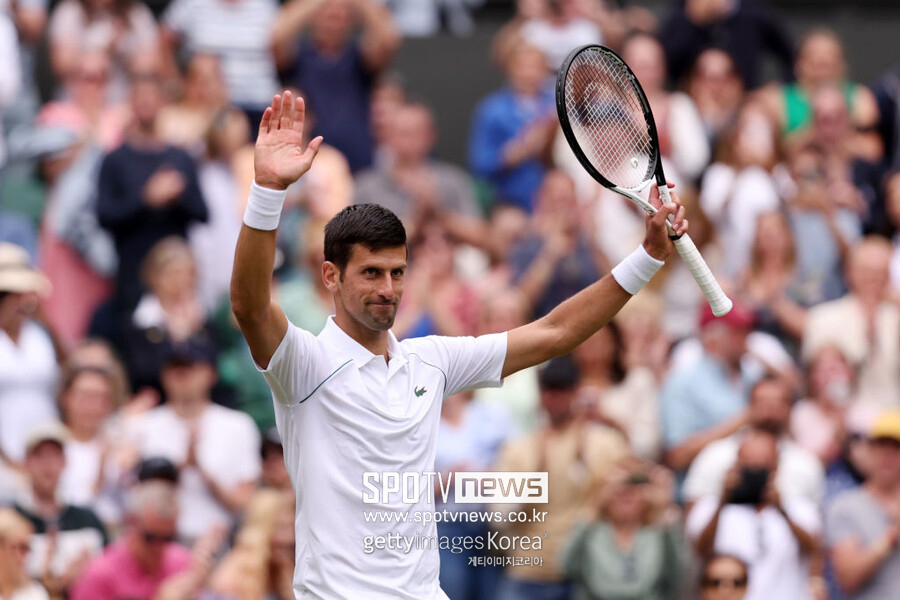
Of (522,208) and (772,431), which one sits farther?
(522,208)

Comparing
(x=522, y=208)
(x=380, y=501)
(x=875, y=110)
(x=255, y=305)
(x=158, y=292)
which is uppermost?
(x=875, y=110)

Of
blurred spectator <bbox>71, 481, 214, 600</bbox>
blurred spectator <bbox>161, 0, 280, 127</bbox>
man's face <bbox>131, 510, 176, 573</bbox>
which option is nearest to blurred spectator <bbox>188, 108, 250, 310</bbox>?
blurred spectator <bbox>161, 0, 280, 127</bbox>

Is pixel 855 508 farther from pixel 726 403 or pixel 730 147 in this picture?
pixel 730 147

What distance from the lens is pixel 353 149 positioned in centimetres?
1166

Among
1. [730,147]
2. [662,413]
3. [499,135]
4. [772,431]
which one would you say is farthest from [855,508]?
[499,135]

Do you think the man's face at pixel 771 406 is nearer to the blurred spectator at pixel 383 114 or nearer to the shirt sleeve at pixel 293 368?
the blurred spectator at pixel 383 114

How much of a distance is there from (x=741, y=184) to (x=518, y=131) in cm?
163

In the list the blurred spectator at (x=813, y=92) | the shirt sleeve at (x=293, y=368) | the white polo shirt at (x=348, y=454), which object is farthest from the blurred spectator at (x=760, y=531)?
the blurred spectator at (x=813, y=92)

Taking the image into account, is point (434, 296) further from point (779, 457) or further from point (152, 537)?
point (152, 537)

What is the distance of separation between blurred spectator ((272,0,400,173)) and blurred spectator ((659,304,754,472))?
3168 mm

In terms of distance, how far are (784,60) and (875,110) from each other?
2.78ft

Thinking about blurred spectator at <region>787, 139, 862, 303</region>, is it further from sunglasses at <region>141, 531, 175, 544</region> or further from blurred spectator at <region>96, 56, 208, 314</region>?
sunglasses at <region>141, 531, 175, 544</region>

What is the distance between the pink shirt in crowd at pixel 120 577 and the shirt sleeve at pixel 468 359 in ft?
10.7

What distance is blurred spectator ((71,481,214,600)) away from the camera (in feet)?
26.4
